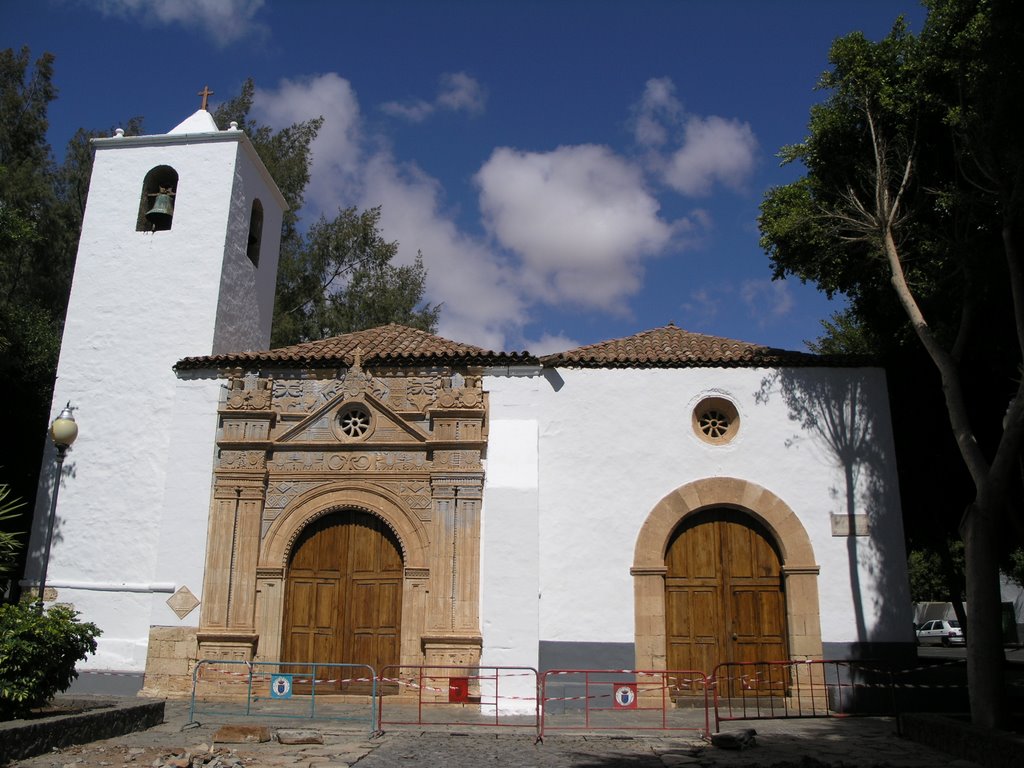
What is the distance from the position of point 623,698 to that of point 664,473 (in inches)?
132

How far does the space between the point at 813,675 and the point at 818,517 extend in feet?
7.25

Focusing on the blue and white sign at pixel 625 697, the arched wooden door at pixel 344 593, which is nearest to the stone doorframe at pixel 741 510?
the blue and white sign at pixel 625 697

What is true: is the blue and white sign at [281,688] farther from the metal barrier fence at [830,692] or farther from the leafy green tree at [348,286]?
the leafy green tree at [348,286]

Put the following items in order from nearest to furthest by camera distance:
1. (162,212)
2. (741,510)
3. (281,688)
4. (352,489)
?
(281,688), (741,510), (352,489), (162,212)

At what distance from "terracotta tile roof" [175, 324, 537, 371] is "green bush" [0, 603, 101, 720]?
502cm

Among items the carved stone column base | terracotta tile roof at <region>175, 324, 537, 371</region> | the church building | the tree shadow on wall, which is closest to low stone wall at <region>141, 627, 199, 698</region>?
Answer: the church building

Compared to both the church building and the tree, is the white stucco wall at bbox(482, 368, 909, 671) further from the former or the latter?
the tree

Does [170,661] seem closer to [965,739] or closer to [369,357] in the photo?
[369,357]

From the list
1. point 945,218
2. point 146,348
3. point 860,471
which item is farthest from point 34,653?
point 945,218

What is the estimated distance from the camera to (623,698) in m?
10.8

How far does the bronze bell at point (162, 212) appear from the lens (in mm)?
14492

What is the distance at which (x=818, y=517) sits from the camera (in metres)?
12.3

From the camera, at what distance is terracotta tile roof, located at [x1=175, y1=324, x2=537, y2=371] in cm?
1290

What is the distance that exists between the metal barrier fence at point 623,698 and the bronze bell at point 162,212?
998 centimetres
